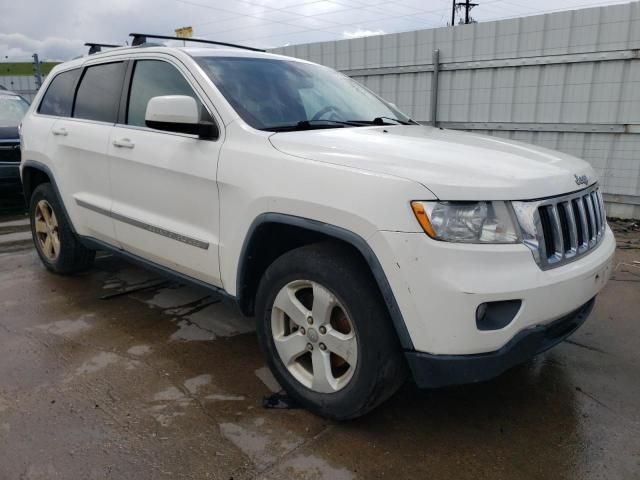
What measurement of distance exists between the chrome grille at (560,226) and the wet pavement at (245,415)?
0.89 metres

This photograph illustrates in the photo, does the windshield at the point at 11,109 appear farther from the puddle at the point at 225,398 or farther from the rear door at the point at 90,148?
the puddle at the point at 225,398

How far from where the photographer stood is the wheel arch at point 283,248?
7.10 feet

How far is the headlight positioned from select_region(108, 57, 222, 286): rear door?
1.26m

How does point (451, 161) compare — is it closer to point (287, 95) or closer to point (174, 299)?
point (287, 95)

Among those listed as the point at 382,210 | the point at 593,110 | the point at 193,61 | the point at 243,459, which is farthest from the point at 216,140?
the point at 593,110

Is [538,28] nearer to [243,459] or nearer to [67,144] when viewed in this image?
[67,144]

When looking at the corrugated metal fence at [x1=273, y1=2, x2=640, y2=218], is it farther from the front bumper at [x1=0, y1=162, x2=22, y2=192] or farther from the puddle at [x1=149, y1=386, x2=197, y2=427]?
the puddle at [x1=149, y1=386, x2=197, y2=427]

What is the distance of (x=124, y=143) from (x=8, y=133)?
215 inches

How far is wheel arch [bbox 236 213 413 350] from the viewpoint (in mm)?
2164

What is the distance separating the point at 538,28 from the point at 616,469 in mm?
6177

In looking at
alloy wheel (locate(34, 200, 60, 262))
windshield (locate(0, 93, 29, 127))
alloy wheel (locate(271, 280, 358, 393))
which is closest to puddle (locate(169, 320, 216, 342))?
alloy wheel (locate(271, 280, 358, 393))

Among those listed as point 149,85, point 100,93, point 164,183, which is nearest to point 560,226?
point 164,183

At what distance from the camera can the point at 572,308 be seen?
7.60 feet

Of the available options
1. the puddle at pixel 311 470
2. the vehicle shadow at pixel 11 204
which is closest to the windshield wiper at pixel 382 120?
the puddle at pixel 311 470
